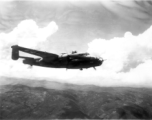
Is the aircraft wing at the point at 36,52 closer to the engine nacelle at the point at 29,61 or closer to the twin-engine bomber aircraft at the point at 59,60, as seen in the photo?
the twin-engine bomber aircraft at the point at 59,60

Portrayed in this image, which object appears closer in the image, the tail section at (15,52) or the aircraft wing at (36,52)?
the aircraft wing at (36,52)

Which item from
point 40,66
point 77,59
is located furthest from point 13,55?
point 77,59

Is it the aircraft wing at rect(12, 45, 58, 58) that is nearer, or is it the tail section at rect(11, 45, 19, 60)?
the aircraft wing at rect(12, 45, 58, 58)

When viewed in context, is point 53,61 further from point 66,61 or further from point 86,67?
point 86,67

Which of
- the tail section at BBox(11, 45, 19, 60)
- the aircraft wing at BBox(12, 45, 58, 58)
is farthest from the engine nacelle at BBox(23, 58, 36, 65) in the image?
the aircraft wing at BBox(12, 45, 58, 58)

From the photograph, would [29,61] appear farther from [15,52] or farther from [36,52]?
[36,52]

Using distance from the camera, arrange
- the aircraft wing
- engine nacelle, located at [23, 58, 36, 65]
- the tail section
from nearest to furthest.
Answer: the aircraft wing, the tail section, engine nacelle, located at [23, 58, 36, 65]

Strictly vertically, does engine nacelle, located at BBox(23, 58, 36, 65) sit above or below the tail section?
below

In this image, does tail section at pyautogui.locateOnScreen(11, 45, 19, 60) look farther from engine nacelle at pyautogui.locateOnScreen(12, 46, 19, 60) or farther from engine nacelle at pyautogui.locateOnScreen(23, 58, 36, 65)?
engine nacelle at pyautogui.locateOnScreen(23, 58, 36, 65)

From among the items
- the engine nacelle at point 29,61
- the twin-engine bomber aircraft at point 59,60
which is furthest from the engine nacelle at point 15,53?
the engine nacelle at point 29,61
